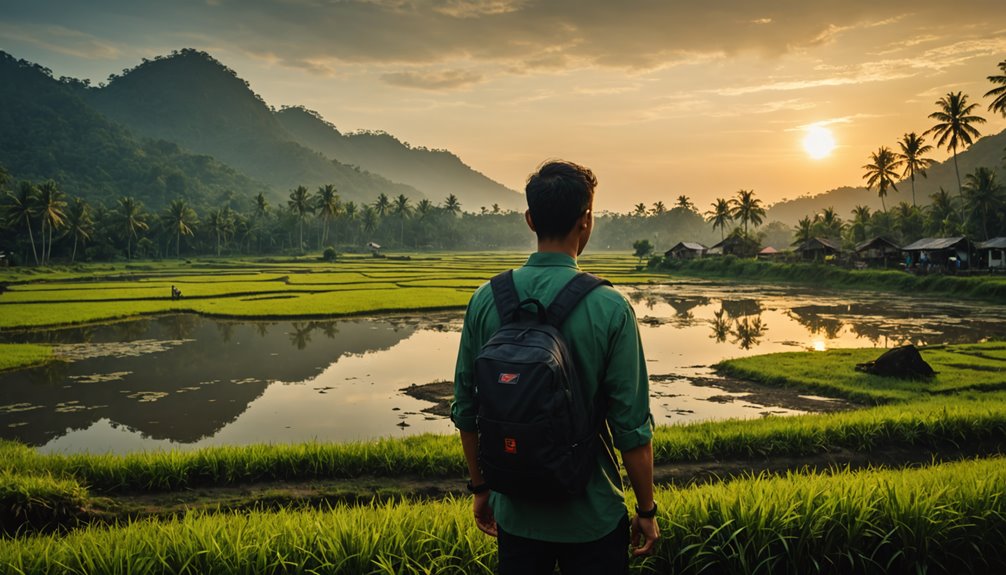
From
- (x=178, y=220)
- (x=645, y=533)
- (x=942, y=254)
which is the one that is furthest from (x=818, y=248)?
(x=178, y=220)

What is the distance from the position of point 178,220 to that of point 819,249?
8302cm

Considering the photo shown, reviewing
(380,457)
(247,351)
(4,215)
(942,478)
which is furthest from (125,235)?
(942,478)

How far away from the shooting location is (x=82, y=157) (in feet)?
427

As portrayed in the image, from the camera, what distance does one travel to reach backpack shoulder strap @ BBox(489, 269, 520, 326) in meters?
2.38

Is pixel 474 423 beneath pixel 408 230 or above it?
beneath

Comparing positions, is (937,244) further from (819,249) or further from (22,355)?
(22,355)

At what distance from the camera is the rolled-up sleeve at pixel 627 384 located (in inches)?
90.8

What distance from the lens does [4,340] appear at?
22312 millimetres

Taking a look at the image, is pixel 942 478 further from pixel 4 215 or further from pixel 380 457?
pixel 4 215

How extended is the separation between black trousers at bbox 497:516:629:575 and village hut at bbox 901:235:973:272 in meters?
52.8

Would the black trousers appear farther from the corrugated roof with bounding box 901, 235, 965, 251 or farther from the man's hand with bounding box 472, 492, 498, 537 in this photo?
the corrugated roof with bounding box 901, 235, 965, 251

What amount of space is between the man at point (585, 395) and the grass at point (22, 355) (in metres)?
20.9

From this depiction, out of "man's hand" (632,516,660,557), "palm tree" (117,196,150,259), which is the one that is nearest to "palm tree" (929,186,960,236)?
"man's hand" (632,516,660,557)

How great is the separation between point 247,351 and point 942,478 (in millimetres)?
20408
